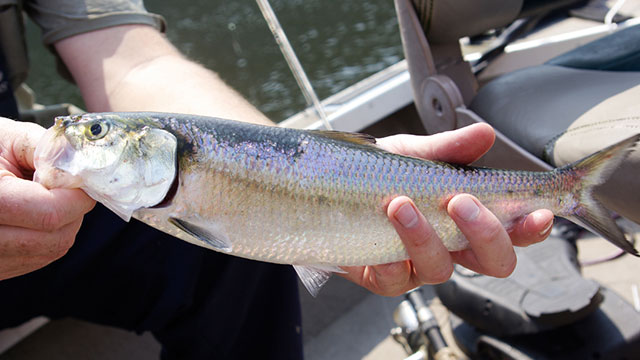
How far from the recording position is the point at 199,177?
1.41 meters

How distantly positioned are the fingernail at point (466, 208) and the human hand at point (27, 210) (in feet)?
3.54

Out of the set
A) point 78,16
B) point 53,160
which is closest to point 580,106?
point 53,160

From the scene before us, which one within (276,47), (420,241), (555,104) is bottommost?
(276,47)

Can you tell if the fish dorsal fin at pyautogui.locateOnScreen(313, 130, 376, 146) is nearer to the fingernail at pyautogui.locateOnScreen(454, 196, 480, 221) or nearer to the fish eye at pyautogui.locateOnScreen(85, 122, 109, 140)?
the fingernail at pyautogui.locateOnScreen(454, 196, 480, 221)

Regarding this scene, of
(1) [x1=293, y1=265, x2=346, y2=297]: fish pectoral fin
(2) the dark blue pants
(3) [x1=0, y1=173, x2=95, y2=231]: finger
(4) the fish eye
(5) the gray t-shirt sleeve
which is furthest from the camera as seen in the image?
(5) the gray t-shirt sleeve

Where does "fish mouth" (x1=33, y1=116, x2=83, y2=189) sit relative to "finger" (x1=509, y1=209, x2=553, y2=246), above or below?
above

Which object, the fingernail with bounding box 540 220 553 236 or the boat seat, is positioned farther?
the boat seat

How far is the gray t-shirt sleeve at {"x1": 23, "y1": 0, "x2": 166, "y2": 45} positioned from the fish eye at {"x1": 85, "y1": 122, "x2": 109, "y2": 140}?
128 centimetres

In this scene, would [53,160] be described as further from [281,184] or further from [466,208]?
[466,208]

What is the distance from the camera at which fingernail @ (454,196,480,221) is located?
1.51 metres

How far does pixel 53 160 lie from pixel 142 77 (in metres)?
1.08

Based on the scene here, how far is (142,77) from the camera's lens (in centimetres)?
228

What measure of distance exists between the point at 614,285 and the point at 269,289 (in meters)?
2.01

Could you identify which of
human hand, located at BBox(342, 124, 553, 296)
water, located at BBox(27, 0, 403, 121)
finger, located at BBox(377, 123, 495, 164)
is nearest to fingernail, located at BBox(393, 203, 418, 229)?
human hand, located at BBox(342, 124, 553, 296)
